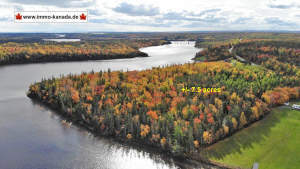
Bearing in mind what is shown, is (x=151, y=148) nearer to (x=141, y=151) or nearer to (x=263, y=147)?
(x=141, y=151)

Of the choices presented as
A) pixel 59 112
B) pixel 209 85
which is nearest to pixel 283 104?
pixel 209 85

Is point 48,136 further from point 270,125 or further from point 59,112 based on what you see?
point 270,125

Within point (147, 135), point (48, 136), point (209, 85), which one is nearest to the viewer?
point (147, 135)

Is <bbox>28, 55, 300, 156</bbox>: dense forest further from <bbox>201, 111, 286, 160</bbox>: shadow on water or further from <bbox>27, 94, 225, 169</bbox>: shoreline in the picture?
<bbox>201, 111, 286, 160</bbox>: shadow on water

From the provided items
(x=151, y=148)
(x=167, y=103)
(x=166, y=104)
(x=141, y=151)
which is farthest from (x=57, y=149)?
(x=167, y=103)

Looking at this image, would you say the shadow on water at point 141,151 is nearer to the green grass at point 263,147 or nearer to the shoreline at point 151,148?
the shoreline at point 151,148

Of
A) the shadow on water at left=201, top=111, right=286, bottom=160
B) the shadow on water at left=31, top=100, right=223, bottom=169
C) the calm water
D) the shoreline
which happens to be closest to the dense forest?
the shoreline

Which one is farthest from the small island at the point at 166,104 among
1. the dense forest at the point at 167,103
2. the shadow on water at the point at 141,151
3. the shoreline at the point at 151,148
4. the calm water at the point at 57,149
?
the calm water at the point at 57,149
